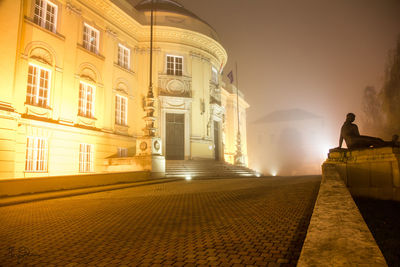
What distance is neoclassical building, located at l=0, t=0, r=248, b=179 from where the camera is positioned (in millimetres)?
13320

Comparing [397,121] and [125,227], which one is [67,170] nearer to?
[125,227]

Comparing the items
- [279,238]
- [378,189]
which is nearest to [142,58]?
[378,189]

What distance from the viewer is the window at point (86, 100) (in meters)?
17.2

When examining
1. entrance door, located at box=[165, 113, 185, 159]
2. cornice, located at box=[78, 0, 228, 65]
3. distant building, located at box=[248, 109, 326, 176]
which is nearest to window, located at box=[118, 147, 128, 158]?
entrance door, located at box=[165, 113, 185, 159]

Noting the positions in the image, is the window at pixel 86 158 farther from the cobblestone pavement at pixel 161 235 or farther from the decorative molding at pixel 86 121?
the cobblestone pavement at pixel 161 235

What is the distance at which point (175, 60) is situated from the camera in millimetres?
23859

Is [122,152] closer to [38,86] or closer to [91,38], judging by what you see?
[38,86]

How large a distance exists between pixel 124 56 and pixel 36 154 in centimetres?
1075

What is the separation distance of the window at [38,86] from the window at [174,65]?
10.4 meters

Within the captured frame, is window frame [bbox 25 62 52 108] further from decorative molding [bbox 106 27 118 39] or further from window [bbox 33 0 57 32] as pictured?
decorative molding [bbox 106 27 118 39]

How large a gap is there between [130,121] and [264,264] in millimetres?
19358

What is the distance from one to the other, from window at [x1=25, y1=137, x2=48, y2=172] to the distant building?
47987 millimetres

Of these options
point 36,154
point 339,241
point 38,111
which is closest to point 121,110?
point 38,111

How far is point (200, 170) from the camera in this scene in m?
19.1
